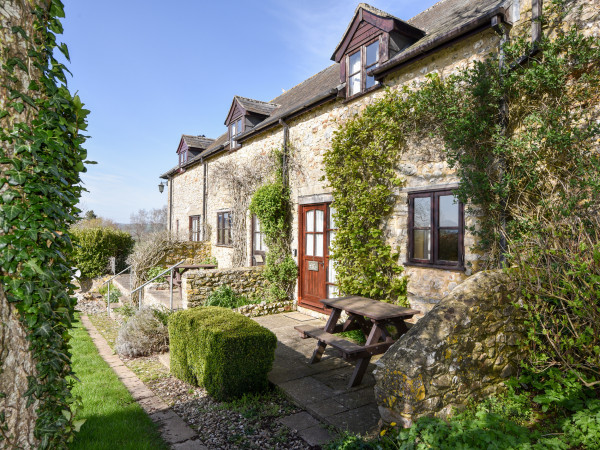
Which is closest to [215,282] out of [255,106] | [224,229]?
[224,229]

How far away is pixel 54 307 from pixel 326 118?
675 centimetres

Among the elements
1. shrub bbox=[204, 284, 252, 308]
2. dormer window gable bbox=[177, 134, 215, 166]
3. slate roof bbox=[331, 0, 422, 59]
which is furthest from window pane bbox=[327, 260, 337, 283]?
dormer window gable bbox=[177, 134, 215, 166]

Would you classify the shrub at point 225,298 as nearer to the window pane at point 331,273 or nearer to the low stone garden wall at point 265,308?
the low stone garden wall at point 265,308

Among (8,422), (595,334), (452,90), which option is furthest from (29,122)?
(452,90)

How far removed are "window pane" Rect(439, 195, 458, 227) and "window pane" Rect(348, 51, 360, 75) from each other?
3.40 meters

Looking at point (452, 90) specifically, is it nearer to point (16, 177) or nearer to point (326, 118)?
point (326, 118)

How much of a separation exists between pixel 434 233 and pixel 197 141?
14619 mm

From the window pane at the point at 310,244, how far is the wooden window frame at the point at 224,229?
4108 mm

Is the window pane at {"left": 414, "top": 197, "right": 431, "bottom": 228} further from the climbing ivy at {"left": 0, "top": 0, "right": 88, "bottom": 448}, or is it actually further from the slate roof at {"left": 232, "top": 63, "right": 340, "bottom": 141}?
the climbing ivy at {"left": 0, "top": 0, "right": 88, "bottom": 448}

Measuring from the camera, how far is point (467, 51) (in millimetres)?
5324

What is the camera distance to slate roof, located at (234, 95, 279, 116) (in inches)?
457

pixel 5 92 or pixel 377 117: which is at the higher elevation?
pixel 377 117

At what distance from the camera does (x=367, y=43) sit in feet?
23.3

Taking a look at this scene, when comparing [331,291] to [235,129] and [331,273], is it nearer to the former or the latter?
[331,273]
